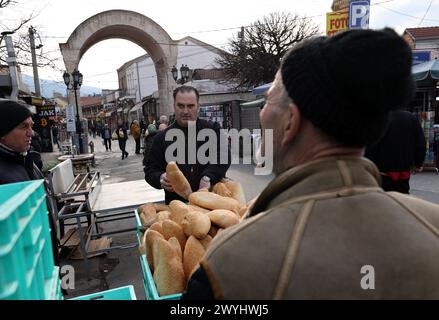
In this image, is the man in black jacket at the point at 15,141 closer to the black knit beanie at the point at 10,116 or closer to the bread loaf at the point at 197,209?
the black knit beanie at the point at 10,116

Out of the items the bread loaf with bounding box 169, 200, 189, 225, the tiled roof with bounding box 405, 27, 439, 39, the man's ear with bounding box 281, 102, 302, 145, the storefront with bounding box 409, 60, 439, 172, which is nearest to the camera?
the man's ear with bounding box 281, 102, 302, 145

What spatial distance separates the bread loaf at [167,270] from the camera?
5.30ft

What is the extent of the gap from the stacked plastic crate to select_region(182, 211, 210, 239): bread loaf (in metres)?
0.71

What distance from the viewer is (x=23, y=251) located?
3.13ft

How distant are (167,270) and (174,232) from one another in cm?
32

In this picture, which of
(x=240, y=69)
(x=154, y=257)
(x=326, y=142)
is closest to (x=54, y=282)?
(x=154, y=257)

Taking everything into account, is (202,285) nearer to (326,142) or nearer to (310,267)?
(310,267)

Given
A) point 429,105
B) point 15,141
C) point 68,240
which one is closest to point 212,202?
point 15,141

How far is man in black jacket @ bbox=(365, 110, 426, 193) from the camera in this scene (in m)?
4.19

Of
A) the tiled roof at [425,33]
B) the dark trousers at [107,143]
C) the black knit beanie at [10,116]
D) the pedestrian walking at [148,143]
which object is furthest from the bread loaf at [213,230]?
the tiled roof at [425,33]

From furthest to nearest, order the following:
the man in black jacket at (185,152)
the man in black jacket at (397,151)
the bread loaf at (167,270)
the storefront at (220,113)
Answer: the storefront at (220,113) < the man in black jacket at (397,151) < the man in black jacket at (185,152) < the bread loaf at (167,270)

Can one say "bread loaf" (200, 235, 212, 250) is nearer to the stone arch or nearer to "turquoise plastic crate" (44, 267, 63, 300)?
"turquoise plastic crate" (44, 267, 63, 300)

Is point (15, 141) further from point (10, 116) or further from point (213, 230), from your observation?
point (213, 230)

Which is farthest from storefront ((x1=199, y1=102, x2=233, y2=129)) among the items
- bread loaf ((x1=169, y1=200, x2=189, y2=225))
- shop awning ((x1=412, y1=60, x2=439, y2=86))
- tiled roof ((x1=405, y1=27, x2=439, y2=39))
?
tiled roof ((x1=405, y1=27, x2=439, y2=39))
